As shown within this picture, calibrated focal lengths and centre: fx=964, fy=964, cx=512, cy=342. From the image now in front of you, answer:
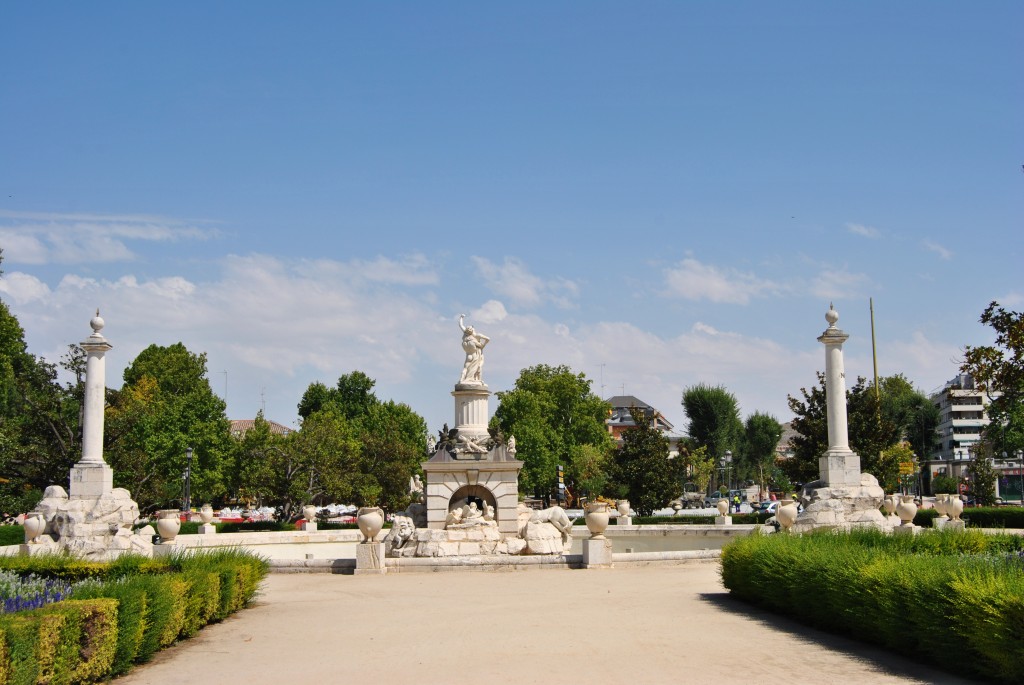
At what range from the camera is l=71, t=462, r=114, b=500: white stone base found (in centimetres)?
2827

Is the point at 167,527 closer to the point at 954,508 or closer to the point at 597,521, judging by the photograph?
the point at 597,521

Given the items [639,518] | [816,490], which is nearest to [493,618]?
[816,490]

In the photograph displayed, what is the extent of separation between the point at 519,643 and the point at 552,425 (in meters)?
66.8

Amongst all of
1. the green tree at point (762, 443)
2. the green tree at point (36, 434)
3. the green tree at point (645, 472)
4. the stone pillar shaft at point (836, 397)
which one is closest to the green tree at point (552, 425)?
the green tree at point (645, 472)

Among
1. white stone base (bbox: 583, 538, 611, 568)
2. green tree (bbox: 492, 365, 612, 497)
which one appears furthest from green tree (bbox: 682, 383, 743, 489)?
white stone base (bbox: 583, 538, 611, 568)

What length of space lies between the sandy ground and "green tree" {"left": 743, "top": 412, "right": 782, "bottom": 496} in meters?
83.6

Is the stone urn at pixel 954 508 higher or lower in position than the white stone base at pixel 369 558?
higher

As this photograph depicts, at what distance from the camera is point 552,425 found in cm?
7938

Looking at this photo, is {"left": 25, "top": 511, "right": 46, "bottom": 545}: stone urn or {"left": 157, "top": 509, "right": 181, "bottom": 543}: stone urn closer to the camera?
{"left": 157, "top": 509, "right": 181, "bottom": 543}: stone urn

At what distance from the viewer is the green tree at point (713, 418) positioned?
94.4 m

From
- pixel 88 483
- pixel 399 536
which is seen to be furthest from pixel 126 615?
pixel 88 483

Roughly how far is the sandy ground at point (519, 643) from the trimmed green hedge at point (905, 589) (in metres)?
0.31

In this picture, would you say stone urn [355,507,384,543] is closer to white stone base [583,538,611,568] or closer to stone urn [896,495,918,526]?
white stone base [583,538,611,568]

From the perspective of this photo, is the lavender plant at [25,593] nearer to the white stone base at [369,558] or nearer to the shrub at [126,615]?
the shrub at [126,615]
